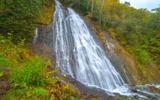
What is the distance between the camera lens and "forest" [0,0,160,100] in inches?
342

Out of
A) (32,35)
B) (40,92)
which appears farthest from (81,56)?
(40,92)

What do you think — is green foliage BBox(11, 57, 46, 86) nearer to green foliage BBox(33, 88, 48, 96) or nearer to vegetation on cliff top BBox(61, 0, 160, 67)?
green foliage BBox(33, 88, 48, 96)

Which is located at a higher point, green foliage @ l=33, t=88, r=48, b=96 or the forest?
the forest

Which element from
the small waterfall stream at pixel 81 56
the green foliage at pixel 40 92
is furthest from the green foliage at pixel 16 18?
the green foliage at pixel 40 92

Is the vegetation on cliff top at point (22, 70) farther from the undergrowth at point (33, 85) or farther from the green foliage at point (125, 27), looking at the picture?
the green foliage at point (125, 27)

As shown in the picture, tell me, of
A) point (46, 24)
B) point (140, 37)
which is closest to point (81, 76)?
point (46, 24)

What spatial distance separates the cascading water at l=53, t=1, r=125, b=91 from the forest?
854 millimetres

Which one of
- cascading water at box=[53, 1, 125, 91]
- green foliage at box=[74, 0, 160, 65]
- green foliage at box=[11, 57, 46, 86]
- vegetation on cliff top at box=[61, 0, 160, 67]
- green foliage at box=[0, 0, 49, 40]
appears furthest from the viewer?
green foliage at box=[74, 0, 160, 65]

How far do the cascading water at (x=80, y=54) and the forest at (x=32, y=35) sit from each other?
85cm

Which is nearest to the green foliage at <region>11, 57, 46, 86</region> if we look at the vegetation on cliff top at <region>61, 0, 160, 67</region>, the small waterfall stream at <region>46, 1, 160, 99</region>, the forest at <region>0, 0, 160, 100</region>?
the forest at <region>0, 0, 160, 100</region>

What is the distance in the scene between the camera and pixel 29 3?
15516 millimetres

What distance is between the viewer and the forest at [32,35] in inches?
342

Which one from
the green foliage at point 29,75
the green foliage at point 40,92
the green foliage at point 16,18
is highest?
the green foliage at point 16,18

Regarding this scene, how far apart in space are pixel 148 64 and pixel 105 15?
5.26 metres
